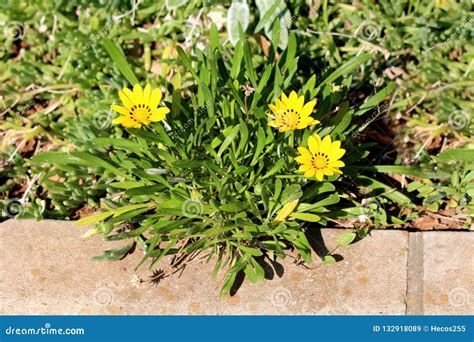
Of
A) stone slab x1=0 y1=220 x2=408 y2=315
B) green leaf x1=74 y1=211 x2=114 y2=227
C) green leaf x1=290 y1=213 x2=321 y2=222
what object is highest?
green leaf x1=74 y1=211 x2=114 y2=227

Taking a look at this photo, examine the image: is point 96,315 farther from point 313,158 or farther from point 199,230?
point 313,158

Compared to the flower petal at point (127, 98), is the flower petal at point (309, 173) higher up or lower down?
lower down

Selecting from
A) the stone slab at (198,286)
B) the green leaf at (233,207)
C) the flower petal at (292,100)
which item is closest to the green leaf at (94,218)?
the stone slab at (198,286)

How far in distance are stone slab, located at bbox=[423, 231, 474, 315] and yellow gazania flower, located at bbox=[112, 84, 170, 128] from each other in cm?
111

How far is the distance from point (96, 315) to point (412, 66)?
178 centimetres

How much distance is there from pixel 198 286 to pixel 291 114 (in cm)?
72

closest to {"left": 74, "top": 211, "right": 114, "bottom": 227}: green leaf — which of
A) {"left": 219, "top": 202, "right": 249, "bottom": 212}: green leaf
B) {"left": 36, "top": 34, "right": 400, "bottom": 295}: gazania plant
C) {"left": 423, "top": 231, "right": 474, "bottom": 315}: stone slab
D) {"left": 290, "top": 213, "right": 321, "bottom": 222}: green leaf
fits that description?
{"left": 36, "top": 34, "right": 400, "bottom": 295}: gazania plant

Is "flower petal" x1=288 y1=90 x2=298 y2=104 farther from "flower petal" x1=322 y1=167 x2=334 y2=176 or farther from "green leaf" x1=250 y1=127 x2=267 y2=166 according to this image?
"flower petal" x1=322 y1=167 x2=334 y2=176

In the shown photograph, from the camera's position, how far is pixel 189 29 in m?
3.52

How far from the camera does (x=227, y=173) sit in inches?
106

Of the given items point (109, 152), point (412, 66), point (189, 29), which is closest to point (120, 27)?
point (189, 29)

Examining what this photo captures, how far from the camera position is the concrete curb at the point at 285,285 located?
2.65 m

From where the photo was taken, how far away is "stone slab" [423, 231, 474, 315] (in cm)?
261

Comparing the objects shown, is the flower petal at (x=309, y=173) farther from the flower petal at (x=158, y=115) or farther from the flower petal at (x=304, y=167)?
the flower petal at (x=158, y=115)
